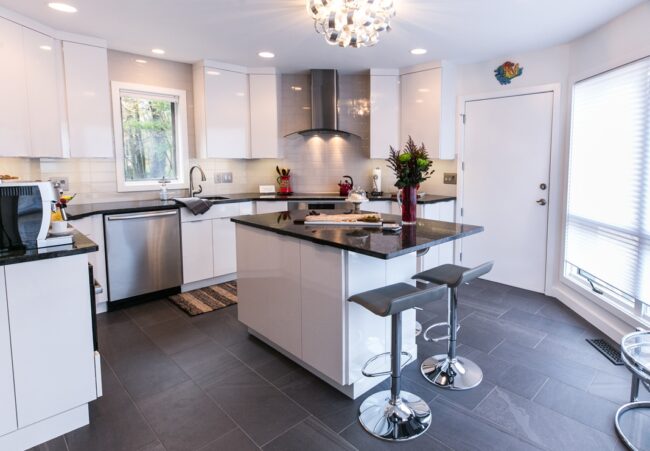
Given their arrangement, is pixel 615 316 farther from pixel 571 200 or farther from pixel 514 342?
pixel 571 200

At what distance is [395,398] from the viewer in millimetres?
2123

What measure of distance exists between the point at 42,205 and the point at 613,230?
12.5 ft

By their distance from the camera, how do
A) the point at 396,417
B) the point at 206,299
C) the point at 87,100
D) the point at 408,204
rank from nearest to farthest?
the point at 396,417 → the point at 408,204 → the point at 87,100 → the point at 206,299

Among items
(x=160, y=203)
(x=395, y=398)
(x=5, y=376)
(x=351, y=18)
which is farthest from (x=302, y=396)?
(x=160, y=203)

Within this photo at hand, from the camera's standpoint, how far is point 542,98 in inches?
157

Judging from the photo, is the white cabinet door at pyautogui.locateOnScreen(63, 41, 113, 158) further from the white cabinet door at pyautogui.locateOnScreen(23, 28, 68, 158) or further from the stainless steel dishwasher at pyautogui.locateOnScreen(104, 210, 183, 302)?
the stainless steel dishwasher at pyautogui.locateOnScreen(104, 210, 183, 302)

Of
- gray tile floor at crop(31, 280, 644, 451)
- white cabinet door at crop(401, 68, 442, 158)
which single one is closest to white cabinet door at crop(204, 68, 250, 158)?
white cabinet door at crop(401, 68, 442, 158)

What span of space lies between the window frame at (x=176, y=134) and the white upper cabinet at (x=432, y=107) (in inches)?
99.8

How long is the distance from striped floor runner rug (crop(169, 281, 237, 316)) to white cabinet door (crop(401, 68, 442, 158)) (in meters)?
2.64

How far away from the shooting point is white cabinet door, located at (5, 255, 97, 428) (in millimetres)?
1843

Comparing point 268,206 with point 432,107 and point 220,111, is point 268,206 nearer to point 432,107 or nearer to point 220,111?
point 220,111

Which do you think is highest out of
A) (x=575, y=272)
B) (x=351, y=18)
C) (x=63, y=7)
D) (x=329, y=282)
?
(x=63, y=7)

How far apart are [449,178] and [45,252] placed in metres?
4.09

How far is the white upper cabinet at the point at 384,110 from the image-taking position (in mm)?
4737
